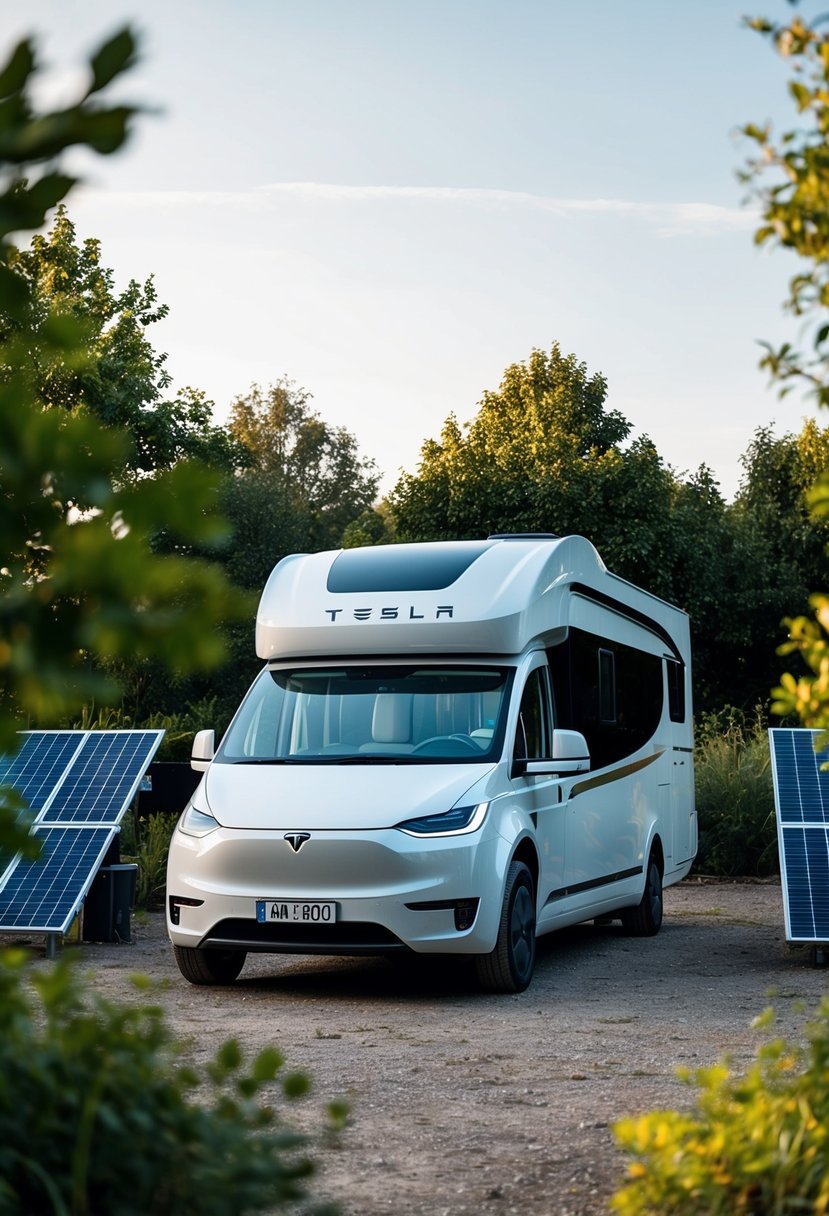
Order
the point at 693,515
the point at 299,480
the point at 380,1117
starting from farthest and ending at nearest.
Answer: the point at 299,480, the point at 693,515, the point at 380,1117

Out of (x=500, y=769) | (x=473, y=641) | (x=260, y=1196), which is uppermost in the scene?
(x=473, y=641)

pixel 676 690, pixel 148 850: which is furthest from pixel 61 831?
pixel 676 690

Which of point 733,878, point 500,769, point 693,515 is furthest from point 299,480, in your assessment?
point 500,769

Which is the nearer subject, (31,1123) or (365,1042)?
(31,1123)

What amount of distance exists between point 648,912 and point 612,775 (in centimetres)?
177

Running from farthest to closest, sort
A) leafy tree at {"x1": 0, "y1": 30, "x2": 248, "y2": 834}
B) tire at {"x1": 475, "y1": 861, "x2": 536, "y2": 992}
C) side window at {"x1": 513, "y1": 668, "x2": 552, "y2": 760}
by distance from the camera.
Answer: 1. side window at {"x1": 513, "y1": 668, "x2": 552, "y2": 760}
2. tire at {"x1": 475, "y1": 861, "x2": 536, "y2": 992}
3. leafy tree at {"x1": 0, "y1": 30, "x2": 248, "y2": 834}

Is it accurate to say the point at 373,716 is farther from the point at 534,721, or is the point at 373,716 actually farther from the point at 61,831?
the point at 61,831

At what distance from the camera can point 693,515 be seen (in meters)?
35.6

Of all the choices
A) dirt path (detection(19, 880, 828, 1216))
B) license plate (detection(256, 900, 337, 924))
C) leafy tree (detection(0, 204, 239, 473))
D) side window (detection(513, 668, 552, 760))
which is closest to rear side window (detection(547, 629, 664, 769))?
side window (detection(513, 668, 552, 760))

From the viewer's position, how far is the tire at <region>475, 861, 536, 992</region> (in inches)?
358

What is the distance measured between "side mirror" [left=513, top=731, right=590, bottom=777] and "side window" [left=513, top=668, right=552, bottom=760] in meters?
0.12

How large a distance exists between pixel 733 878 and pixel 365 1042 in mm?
11725

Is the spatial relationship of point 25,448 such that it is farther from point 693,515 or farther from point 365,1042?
point 693,515

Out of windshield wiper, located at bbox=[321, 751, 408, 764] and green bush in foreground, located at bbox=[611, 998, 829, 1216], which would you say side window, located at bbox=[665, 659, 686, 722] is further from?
green bush in foreground, located at bbox=[611, 998, 829, 1216]
